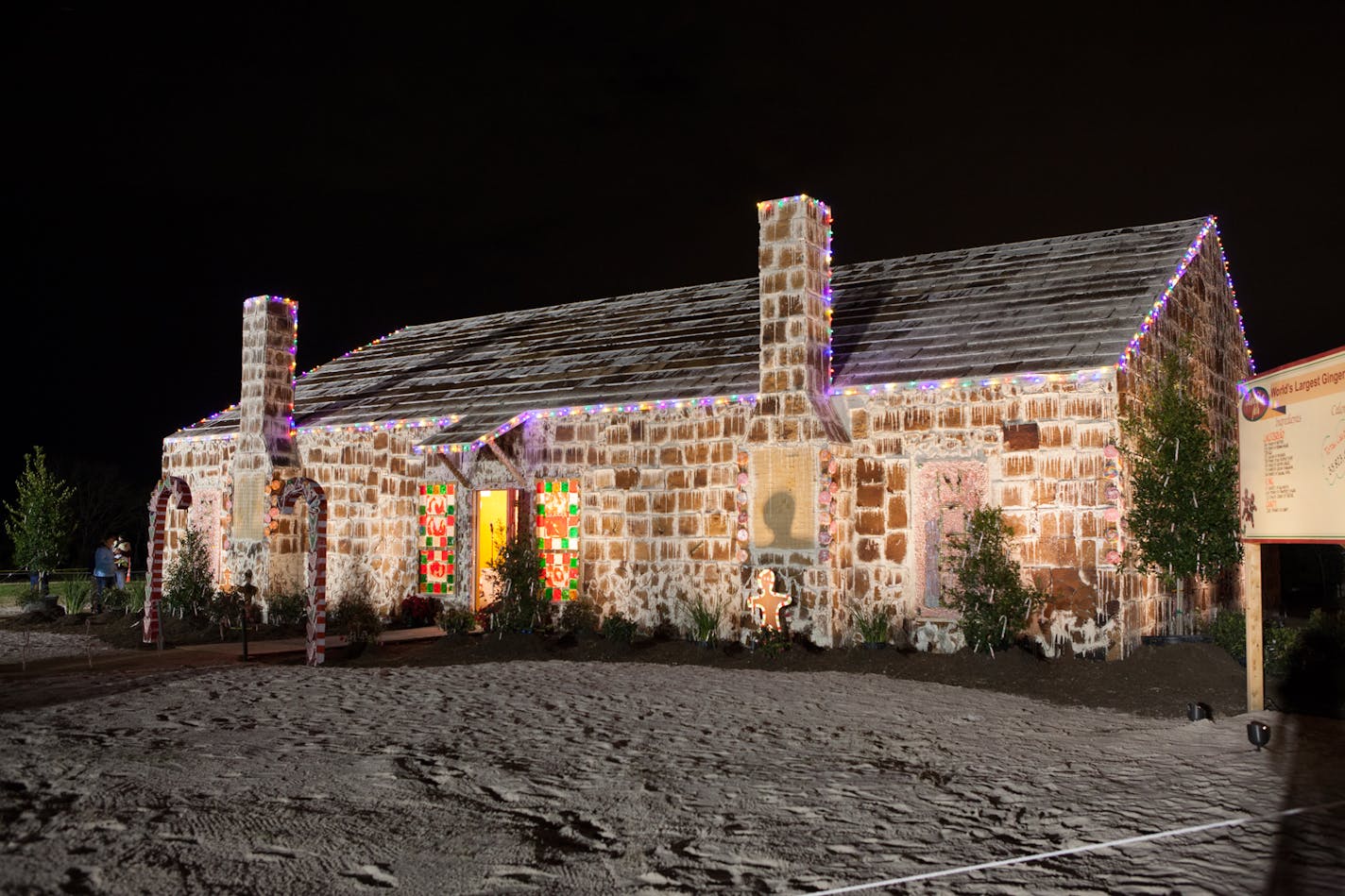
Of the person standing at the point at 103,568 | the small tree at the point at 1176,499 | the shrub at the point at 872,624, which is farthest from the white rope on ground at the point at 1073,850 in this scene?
the person standing at the point at 103,568

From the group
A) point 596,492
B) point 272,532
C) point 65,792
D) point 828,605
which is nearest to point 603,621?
point 596,492

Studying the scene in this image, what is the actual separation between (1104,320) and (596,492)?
777 cm

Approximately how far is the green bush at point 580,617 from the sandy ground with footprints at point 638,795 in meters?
5.51

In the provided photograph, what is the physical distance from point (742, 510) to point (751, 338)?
3.70 metres

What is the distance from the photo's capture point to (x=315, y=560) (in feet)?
47.4

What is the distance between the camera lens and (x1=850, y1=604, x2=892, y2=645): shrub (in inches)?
557

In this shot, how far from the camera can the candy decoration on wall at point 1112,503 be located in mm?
13148

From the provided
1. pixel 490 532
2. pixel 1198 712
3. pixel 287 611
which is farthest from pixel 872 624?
pixel 287 611

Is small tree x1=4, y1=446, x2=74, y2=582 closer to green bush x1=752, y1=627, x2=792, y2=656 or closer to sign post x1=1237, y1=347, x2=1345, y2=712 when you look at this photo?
green bush x1=752, y1=627, x2=792, y2=656

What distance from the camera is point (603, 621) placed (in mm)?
16594

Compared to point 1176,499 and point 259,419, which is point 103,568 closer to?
point 259,419

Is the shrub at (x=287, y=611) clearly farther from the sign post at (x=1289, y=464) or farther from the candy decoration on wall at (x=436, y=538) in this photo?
the sign post at (x=1289, y=464)

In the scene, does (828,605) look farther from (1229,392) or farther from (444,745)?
(1229,392)

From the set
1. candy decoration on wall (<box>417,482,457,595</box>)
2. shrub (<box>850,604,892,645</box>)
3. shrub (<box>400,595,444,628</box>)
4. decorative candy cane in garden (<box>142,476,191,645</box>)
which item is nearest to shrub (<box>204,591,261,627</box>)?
decorative candy cane in garden (<box>142,476,191,645</box>)
